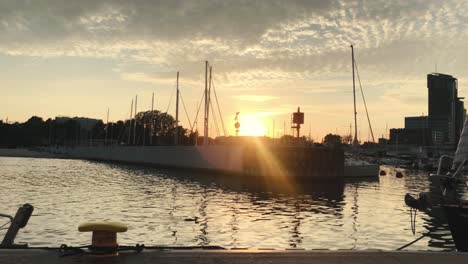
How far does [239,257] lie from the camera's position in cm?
1011

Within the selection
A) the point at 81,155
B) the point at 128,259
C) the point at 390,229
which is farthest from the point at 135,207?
the point at 81,155

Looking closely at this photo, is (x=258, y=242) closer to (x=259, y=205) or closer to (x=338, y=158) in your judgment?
(x=259, y=205)

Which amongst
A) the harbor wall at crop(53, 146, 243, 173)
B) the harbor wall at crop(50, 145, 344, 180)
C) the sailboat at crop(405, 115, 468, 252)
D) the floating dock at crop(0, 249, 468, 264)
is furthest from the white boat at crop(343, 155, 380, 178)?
the floating dock at crop(0, 249, 468, 264)

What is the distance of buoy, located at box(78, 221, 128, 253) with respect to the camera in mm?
10281

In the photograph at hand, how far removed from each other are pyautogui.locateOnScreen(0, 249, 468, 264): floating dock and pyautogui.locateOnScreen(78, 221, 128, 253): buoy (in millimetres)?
214

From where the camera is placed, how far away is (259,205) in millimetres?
39812

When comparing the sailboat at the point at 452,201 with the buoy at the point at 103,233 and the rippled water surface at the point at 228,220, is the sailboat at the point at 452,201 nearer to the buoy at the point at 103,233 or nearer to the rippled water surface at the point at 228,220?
the rippled water surface at the point at 228,220

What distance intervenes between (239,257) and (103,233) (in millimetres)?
3067

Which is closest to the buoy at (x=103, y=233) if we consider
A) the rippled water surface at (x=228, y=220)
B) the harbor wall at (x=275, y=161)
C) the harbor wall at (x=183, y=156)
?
the rippled water surface at (x=228, y=220)

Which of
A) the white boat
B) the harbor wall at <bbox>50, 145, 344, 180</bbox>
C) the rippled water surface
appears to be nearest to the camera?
the rippled water surface

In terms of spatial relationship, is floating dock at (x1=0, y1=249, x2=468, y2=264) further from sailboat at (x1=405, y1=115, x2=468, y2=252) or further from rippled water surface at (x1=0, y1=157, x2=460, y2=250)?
rippled water surface at (x1=0, y1=157, x2=460, y2=250)

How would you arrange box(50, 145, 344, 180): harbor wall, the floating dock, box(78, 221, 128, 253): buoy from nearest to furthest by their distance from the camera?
Result: 1. the floating dock
2. box(78, 221, 128, 253): buoy
3. box(50, 145, 344, 180): harbor wall

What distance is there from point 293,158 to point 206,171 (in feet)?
64.8

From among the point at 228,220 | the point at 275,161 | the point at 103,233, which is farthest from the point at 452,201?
the point at 275,161
